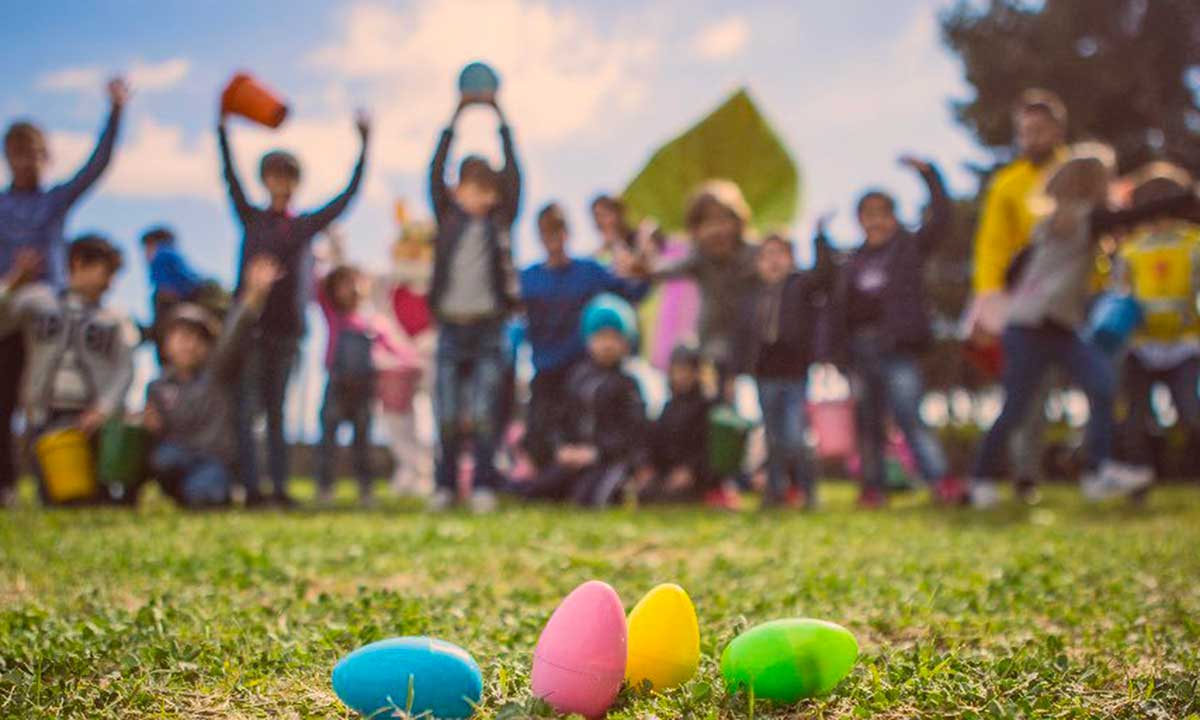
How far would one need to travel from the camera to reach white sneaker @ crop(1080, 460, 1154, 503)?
6016 mm

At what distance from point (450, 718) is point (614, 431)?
4930 mm

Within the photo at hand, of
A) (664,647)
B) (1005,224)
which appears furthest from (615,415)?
(664,647)

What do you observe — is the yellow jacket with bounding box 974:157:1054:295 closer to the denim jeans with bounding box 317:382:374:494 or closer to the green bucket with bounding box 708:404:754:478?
the green bucket with bounding box 708:404:754:478

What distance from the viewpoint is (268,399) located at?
20.7 feet

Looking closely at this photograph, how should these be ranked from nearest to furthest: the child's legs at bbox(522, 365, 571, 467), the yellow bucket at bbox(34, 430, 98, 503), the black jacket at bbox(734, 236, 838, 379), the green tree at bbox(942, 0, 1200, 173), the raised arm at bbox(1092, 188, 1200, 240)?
the raised arm at bbox(1092, 188, 1200, 240), the yellow bucket at bbox(34, 430, 98, 503), the black jacket at bbox(734, 236, 838, 379), the child's legs at bbox(522, 365, 571, 467), the green tree at bbox(942, 0, 1200, 173)

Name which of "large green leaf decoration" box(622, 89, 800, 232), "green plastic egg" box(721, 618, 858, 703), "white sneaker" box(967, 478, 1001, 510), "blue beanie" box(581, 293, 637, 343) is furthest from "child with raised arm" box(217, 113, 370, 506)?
"large green leaf decoration" box(622, 89, 800, 232)

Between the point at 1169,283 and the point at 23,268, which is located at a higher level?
the point at 23,268

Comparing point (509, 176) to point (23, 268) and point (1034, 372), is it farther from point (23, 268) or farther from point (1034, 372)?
point (1034, 372)

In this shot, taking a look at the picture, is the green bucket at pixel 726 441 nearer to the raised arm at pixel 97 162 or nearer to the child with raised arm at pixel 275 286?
the child with raised arm at pixel 275 286

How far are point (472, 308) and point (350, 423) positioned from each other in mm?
1771

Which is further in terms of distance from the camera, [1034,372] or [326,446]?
[326,446]

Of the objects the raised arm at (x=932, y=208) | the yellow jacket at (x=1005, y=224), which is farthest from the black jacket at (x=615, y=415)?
the yellow jacket at (x=1005, y=224)

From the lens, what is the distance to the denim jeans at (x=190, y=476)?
6.04 meters

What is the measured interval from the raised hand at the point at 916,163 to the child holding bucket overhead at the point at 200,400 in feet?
12.6
